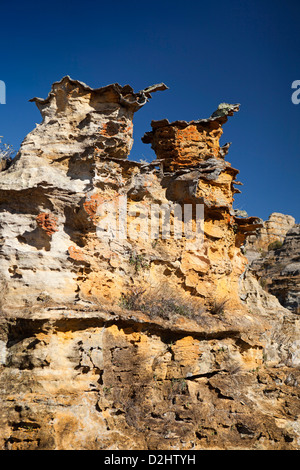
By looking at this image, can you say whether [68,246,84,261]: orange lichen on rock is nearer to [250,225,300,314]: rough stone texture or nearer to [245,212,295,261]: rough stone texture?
[250,225,300,314]: rough stone texture

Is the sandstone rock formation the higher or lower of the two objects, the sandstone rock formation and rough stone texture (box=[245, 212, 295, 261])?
the lower

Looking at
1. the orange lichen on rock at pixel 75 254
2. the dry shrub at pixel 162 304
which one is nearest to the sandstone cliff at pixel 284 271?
the dry shrub at pixel 162 304

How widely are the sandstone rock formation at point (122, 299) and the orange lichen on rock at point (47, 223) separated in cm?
2

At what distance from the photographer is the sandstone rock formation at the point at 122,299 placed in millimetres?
6207

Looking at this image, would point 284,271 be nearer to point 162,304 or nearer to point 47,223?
point 162,304

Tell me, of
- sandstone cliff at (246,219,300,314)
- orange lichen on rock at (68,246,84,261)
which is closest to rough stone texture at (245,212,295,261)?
sandstone cliff at (246,219,300,314)

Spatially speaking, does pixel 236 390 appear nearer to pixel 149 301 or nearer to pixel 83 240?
pixel 149 301

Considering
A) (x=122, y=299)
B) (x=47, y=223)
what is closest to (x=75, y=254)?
(x=47, y=223)

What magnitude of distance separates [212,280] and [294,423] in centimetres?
347

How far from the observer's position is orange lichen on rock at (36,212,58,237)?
287 inches

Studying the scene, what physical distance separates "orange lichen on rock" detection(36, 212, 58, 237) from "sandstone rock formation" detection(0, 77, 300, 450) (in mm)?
20

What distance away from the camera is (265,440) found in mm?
7199
